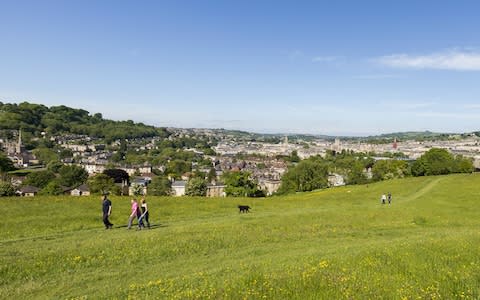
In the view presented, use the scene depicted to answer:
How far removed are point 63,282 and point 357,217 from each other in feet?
80.2

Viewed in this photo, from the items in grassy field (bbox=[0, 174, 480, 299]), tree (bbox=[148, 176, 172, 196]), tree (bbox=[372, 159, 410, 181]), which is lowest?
tree (bbox=[148, 176, 172, 196])

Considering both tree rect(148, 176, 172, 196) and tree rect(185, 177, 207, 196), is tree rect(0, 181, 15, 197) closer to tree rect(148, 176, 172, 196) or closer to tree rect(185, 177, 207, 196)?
tree rect(185, 177, 207, 196)

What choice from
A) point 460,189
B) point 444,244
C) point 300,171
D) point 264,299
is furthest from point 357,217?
point 300,171

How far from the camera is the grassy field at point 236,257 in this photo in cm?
1000

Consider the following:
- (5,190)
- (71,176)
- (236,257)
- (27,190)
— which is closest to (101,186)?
(27,190)

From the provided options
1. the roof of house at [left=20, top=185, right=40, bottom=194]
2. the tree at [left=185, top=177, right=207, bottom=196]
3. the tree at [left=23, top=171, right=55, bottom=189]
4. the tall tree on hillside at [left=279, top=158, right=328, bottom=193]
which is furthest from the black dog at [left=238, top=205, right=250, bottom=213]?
the tree at [left=23, top=171, right=55, bottom=189]

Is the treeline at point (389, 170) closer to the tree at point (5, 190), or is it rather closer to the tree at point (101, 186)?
the tree at point (101, 186)

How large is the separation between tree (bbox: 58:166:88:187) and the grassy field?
10427 cm

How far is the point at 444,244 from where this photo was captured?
15906 millimetres

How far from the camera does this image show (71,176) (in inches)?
5202

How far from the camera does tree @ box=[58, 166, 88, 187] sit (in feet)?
426

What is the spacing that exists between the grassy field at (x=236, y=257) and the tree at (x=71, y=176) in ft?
342

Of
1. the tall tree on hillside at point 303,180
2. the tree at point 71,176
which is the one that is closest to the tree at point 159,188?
the tree at point 71,176

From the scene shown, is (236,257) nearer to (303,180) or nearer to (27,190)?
(303,180)
